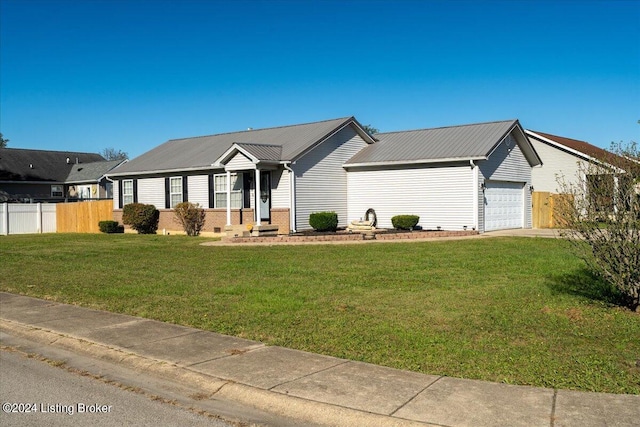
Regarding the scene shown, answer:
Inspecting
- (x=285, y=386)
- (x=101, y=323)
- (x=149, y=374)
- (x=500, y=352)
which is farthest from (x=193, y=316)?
(x=500, y=352)

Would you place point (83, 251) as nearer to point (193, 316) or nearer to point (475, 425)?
point (193, 316)

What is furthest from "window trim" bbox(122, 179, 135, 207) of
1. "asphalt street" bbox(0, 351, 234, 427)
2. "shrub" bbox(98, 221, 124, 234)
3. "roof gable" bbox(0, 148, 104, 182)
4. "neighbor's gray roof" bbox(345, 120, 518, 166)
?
"asphalt street" bbox(0, 351, 234, 427)

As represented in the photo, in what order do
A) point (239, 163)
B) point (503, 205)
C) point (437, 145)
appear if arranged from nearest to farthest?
point (239, 163) < point (437, 145) < point (503, 205)

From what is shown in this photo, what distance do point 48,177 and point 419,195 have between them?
35.4 m

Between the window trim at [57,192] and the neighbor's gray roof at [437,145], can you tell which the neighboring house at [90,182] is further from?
the neighbor's gray roof at [437,145]

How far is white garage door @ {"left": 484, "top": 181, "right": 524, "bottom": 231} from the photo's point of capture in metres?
26.6

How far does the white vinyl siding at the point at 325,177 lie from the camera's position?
2673 cm

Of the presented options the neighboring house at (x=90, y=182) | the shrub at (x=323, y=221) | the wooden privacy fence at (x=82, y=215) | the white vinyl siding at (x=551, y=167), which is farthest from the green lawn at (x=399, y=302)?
the neighboring house at (x=90, y=182)

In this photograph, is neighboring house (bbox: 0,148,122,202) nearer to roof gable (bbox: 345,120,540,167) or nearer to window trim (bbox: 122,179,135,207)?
window trim (bbox: 122,179,135,207)

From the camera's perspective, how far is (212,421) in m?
5.58

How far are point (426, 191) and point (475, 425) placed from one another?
2198 centimetres

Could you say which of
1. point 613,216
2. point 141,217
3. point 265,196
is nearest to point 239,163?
point 265,196

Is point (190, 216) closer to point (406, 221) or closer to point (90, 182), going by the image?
point (406, 221)

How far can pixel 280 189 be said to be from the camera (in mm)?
26812
